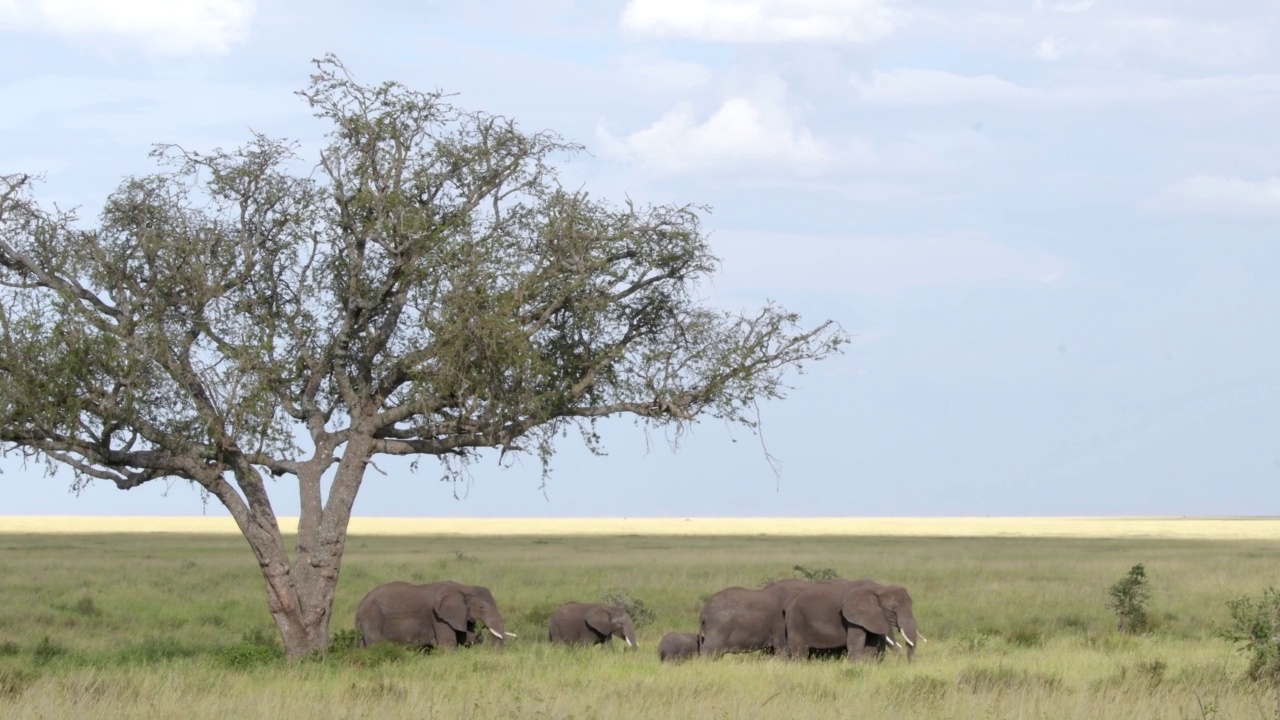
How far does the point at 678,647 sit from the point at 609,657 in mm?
1785

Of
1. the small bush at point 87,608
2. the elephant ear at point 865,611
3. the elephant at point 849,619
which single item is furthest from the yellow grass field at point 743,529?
the elephant ear at point 865,611

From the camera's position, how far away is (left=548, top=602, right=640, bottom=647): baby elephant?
25.1 m

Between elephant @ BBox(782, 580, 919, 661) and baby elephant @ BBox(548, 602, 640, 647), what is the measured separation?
2995 millimetres

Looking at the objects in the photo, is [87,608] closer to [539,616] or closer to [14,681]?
[539,616]

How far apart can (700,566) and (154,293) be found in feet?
98.5

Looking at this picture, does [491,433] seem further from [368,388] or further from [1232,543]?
[1232,543]

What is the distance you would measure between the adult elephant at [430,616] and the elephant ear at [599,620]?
1315mm

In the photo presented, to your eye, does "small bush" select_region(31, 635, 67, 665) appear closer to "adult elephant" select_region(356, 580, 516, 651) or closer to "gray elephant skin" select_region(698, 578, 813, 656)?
"adult elephant" select_region(356, 580, 516, 651)

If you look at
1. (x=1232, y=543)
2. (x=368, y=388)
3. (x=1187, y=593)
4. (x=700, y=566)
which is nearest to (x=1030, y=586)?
(x=1187, y=593)

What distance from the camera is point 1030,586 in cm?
3853

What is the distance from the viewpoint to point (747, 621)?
24.0m

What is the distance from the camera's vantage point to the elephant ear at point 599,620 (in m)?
25.1

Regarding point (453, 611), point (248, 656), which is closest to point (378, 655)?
point (248, 656)

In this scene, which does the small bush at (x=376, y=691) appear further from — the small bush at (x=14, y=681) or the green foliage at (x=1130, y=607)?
the green foliage at (x=1130, y=607)
